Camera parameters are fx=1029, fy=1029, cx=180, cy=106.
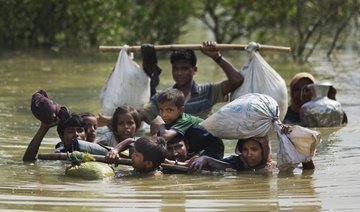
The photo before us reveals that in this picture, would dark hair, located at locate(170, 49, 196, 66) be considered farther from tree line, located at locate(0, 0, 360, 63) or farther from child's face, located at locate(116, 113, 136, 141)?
tree line, located at locate(0, 0, 360, 63)

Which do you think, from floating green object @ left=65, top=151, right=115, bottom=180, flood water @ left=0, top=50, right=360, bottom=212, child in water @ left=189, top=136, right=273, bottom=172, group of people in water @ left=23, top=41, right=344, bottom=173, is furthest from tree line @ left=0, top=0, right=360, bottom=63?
floating green object @ left=65, top=151, right=115, bottom=180

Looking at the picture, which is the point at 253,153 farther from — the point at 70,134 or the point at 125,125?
the point at 70,134

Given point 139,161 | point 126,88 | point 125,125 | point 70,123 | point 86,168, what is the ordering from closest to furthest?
point 86,168, point 139,161, point 70,123, point 125,125, point 126,88

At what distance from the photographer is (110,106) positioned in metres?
9.53

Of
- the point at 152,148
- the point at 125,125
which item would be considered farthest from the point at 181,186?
the point at 125,125

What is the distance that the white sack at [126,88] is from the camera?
9531 millimetres

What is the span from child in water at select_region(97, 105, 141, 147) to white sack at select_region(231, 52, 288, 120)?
1.30 m

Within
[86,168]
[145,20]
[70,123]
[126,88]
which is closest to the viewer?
[86,168]

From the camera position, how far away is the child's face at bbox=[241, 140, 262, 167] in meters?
7.64

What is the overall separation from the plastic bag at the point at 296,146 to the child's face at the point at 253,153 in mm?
158

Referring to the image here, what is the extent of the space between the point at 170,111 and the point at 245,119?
59cm

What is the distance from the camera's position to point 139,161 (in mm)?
7461

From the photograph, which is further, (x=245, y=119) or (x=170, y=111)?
(x=170, y=111)

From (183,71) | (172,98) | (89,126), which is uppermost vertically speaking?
(183,71)
